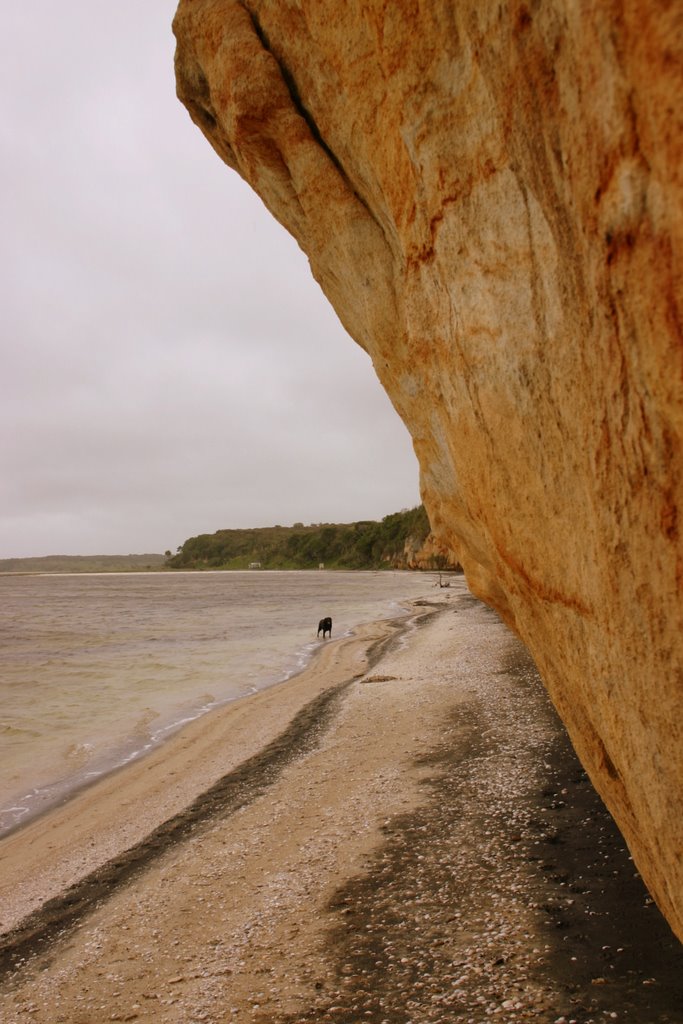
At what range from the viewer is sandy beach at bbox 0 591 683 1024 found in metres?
4.14

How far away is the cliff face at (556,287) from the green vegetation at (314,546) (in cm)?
9300

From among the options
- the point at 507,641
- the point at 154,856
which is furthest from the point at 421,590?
the point at 154,856

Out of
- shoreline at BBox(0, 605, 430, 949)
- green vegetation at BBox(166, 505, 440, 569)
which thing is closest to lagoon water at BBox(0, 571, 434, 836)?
shoreline at BBox(0, 605, 430, 949)

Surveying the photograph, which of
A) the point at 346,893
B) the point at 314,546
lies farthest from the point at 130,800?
the point at 314,546

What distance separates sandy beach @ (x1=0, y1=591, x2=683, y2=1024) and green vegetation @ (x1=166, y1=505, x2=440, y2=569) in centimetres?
8921

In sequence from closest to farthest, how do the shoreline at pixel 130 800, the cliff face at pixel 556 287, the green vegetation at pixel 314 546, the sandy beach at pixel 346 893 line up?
the cliff face at pixel 556 287
the sandy beach at pixel 346 893
the shoreline at pixel 130 800
the green vegetation at pixel 314 546

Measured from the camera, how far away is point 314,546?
142m

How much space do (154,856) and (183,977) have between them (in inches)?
101

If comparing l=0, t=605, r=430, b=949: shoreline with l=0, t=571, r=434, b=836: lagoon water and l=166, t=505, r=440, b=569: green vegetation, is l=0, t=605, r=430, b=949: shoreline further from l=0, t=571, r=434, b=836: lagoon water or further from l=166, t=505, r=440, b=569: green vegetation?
l=166, t=505, r=440, b=569: green vegetation

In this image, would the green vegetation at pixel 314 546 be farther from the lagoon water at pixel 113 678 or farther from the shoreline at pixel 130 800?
the shoreline at pixel 130 800

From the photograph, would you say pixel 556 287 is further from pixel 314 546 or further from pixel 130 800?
pixel 314 546

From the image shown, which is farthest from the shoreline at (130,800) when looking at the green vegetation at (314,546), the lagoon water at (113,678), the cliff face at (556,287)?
the green vegetation at (314,546)

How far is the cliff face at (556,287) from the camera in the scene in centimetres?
228

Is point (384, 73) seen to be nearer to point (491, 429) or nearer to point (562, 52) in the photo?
point (562, 52)
